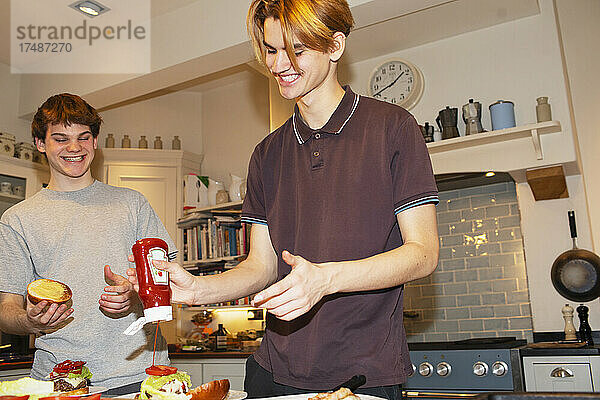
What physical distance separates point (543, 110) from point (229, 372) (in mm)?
2547

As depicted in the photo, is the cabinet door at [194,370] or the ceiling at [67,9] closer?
the ceiling at [67,9]

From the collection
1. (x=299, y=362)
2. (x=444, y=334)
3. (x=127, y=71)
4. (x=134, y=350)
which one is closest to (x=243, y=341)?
(x=444, y=334)

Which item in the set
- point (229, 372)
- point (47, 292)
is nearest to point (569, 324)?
point (229, 372)

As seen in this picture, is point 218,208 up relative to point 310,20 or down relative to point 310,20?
up

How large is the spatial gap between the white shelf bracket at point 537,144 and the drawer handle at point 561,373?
1.12m

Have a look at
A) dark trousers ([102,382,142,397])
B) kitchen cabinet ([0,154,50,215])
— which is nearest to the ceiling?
kitchen cabinet ([0,154,50,215])

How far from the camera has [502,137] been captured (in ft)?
10.8

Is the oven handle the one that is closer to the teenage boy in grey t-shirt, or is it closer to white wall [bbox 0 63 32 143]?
the teenage boy in grey t-shirt

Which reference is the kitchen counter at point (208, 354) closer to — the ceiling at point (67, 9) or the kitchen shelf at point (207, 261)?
the kitchen shelf at point (207, 261)

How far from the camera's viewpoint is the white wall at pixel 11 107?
4.69 meters

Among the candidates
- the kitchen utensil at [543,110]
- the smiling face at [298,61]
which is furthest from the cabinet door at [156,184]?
the smiling face at [298,61]

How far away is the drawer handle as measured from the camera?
279cm

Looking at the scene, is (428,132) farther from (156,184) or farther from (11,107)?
(11,107)

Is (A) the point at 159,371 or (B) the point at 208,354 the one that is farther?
(B) the point at 208,354
